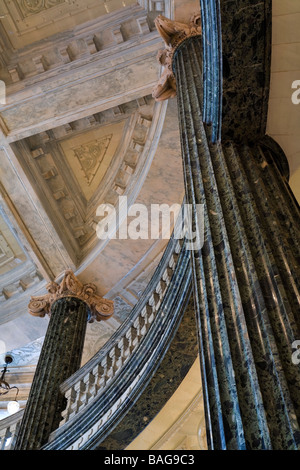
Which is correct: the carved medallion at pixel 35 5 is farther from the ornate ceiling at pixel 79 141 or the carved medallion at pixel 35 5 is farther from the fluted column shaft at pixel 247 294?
the fluted column shaft at pixel 247 294

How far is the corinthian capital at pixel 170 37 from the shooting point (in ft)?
19.5

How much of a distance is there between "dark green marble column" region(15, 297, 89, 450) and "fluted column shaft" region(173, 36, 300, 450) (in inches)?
139

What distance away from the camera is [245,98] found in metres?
3.67

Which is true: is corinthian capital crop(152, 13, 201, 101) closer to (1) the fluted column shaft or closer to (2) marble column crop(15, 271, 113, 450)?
(1) the fluted column shaft

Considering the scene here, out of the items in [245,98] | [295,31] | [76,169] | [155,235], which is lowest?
[155,235]

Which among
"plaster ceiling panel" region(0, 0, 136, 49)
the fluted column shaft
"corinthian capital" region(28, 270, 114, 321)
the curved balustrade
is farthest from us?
"plaster ceiling panel" region(0, 0, 136, 49)

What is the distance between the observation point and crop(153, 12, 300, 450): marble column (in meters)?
1.88

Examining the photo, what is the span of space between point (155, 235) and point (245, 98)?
5.80 m

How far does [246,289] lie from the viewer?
238cm

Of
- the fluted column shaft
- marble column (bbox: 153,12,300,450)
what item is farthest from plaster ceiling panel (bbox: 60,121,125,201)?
the fluted column shaft

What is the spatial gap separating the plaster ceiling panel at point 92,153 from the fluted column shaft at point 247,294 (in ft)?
20.4

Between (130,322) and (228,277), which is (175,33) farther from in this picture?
(228,277)

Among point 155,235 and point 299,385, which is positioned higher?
point 299,385
